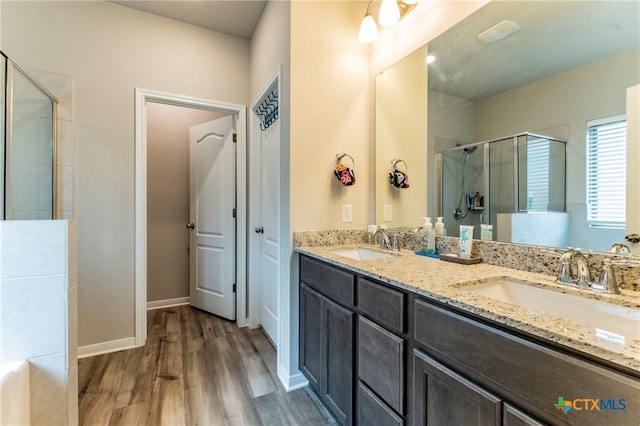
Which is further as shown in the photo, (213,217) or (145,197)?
(213,217)

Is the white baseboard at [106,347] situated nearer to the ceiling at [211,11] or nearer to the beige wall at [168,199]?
the beige wall at [168,199]

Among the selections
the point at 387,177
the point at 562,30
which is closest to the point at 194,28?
the point at 387,177

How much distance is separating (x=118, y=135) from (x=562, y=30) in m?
2.86

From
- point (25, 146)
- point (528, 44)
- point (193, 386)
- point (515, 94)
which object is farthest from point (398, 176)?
point (25, 146)

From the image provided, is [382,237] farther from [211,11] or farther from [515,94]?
[211,11]

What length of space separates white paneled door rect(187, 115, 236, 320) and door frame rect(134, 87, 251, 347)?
3.2 inches

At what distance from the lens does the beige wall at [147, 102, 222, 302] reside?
326cm

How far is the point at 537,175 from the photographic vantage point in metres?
1.19

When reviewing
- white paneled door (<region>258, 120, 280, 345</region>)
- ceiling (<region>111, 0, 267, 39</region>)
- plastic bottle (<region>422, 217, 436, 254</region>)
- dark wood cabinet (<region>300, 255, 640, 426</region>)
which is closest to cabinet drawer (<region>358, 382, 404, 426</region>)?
dark wood cabinet (<region>300, 255, 640, 426</region>)

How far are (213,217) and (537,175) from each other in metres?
2.74

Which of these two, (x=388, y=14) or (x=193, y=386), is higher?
(x=388, y=14)

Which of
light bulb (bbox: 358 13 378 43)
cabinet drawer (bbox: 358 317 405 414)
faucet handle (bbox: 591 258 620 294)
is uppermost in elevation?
light bulb (bbox: 358 13 378 43)

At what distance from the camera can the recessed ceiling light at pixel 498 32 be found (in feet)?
4.20

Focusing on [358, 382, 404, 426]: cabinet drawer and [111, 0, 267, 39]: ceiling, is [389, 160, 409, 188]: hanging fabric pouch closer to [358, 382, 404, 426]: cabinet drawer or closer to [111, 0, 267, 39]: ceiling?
[358, 382, 404, 426]: cabinet drawer
